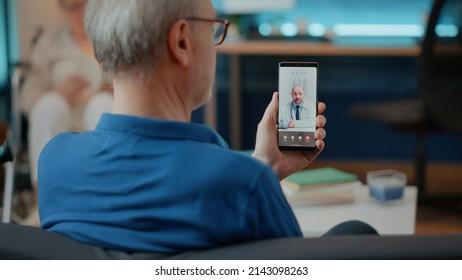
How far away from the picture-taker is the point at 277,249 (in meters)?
0.88

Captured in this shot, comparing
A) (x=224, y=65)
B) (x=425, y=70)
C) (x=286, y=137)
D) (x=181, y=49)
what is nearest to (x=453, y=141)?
(x=425, y=70)

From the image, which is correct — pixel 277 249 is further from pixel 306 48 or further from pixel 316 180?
pixel 306 48

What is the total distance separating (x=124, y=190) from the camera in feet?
3.20

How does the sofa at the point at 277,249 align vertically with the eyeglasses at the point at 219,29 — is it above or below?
below

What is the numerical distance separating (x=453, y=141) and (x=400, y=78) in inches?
16.5

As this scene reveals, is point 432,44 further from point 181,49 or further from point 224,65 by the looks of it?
point 181,49

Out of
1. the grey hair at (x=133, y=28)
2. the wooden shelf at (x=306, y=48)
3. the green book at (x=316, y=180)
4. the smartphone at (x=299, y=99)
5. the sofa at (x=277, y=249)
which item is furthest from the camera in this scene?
the wooden shelf at (x=306, y=48)

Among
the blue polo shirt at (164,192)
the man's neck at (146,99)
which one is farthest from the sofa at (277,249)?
the man's neck at (146,99)

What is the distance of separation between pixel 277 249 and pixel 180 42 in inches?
12.9

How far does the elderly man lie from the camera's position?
0.94 metres

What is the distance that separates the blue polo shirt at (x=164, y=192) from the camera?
0.93m

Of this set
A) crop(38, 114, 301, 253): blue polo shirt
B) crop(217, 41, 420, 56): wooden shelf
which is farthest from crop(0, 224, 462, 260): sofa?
crop(217, 41, 420, 56): wooden shelf

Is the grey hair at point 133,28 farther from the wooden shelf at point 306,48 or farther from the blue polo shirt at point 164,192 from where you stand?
the wooden shelf at point 306,48

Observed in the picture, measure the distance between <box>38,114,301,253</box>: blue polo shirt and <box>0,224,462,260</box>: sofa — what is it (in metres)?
0.03
